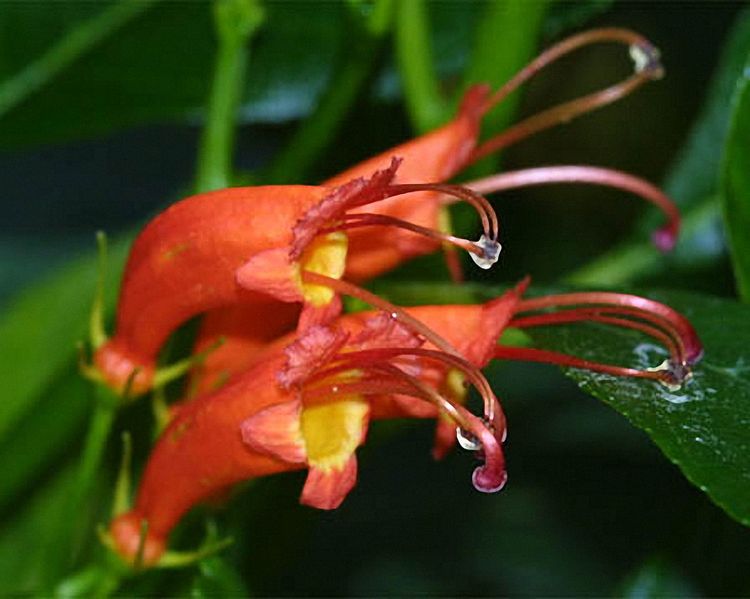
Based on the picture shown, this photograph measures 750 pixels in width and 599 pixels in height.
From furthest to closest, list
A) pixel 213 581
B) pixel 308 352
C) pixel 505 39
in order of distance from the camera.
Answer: pixel 505 39 → pixel 213 581 → pixel 308 352

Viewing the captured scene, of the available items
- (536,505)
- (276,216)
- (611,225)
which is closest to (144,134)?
(611,225)

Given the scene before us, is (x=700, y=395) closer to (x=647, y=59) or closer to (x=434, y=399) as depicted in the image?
(x=434, y=399)

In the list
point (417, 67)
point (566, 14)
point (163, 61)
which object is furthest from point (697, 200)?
Result: point (163, 61)

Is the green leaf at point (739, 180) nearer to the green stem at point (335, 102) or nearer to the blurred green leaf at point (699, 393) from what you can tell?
the blurred green leaf at point (699, 393)

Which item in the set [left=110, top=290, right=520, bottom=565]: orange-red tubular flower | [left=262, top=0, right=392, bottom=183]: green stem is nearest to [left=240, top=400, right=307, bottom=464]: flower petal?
[left=110, top=290, right=520, bottom=565]: orange-red tubular flower

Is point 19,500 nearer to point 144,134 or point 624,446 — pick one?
point 624,446

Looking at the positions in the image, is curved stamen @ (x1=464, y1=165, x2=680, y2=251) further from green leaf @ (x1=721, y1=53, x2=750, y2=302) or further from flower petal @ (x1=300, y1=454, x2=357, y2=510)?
flower petal @ (x1=300, y1=454, x2=357, y2=510)
